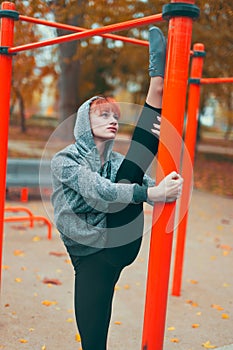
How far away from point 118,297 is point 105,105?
232 centimetres

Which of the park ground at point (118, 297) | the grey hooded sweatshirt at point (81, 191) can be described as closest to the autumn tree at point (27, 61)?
the park ground at point (118, 297)

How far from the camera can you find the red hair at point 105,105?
2.09 meters

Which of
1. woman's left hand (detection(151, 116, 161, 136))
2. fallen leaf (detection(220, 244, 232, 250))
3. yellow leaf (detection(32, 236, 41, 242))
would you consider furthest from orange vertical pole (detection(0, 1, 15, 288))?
fallen leaf (detection(220, 244, 232, 250))

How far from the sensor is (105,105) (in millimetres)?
2092

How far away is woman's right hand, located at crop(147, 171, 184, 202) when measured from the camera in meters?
1.78

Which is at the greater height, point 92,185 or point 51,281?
point 92,185

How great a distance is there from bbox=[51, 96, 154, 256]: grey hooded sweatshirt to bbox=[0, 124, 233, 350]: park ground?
1.11 feet

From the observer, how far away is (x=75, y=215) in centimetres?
205

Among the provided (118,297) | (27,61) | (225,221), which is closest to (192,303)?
(118,297)

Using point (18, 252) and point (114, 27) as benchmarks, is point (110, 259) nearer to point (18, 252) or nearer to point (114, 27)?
point (114, 27)

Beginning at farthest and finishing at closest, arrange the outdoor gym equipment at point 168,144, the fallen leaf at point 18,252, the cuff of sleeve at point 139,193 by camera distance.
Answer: the fallen leaf at point 18,252 < the cuff of sleeve at point 139,193 < the outdoor gym equipment at point 168,144

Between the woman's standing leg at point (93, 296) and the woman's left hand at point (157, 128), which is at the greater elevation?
the woman's left hand at point (157, 128)

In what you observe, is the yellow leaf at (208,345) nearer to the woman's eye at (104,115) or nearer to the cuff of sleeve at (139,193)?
the cuff of sleeve at (139,193)

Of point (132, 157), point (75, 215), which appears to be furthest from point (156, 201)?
point (75, 215)
